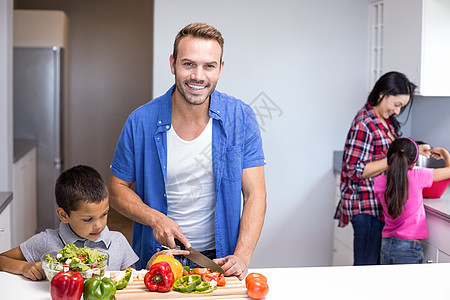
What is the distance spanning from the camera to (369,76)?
12.8 feet

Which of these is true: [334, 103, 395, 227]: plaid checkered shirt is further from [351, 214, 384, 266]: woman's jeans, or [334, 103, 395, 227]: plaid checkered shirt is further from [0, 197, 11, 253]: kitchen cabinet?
[0, 197, 11, 253]: kitchen cabinet

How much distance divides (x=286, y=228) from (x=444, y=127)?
50.2 inches

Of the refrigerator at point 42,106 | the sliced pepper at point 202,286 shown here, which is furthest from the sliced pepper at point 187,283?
the refrigerator at point 42,106

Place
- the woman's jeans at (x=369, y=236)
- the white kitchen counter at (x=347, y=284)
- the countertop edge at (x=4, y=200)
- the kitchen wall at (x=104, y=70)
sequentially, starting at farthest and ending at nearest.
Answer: the kitchen wall at (x=104, y=70) < the woman's jeans at (x=369, y=236) < the countertop edge at (x=4, y=200) < the white kitchen counter at (x=347, y=284)

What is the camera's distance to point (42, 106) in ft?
16.7

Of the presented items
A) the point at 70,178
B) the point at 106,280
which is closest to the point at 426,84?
the point at 70,178

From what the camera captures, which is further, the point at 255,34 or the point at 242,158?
the point at 255,34

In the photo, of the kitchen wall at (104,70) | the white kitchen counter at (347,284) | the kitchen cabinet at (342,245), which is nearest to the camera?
the white kitchen counter at (347,284)

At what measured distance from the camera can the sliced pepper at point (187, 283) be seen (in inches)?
55.4

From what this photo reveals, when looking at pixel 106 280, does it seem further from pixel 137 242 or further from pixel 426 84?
pixel 426 84

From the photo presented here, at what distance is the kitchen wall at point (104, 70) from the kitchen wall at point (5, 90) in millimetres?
3411

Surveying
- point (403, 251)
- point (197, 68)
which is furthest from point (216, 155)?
point (403, 251)

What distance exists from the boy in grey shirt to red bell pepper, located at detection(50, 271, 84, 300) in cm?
34

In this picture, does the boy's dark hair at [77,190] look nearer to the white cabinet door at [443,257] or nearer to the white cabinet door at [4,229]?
the white cabinet door at [4,229]
